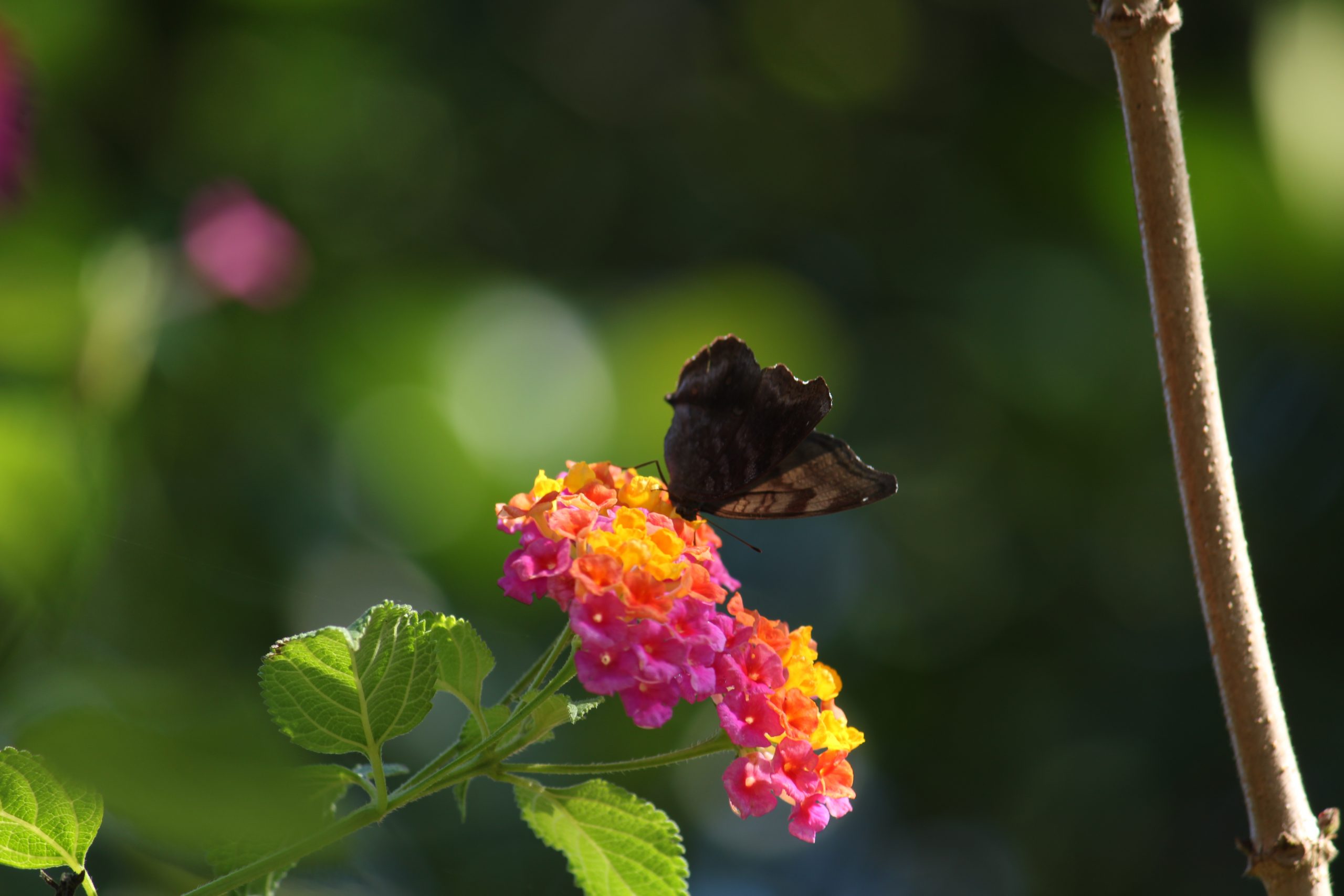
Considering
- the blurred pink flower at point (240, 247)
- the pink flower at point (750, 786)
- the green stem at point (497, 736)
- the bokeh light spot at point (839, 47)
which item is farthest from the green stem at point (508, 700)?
the bokeh light spot at point (839, 47)

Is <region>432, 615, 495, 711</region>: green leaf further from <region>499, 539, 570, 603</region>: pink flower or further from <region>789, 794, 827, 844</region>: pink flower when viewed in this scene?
<region>789, 794, 827, 844</region>: pink flower

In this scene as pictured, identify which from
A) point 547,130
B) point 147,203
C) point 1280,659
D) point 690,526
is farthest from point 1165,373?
point 1280,659

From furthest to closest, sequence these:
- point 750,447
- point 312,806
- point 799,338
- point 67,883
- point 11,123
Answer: point 799,338 → point 11,123 → point 750,447 → point 67,883 → point 312,806

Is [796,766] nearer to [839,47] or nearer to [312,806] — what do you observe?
[312,806]

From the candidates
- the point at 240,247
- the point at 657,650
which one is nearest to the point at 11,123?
the point at 240,247

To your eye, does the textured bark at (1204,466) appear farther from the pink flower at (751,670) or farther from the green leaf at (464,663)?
the green leaf at (464,663)

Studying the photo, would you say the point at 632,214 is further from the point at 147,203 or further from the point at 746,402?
the point at 746,402

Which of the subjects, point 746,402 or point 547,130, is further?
point 547,130
